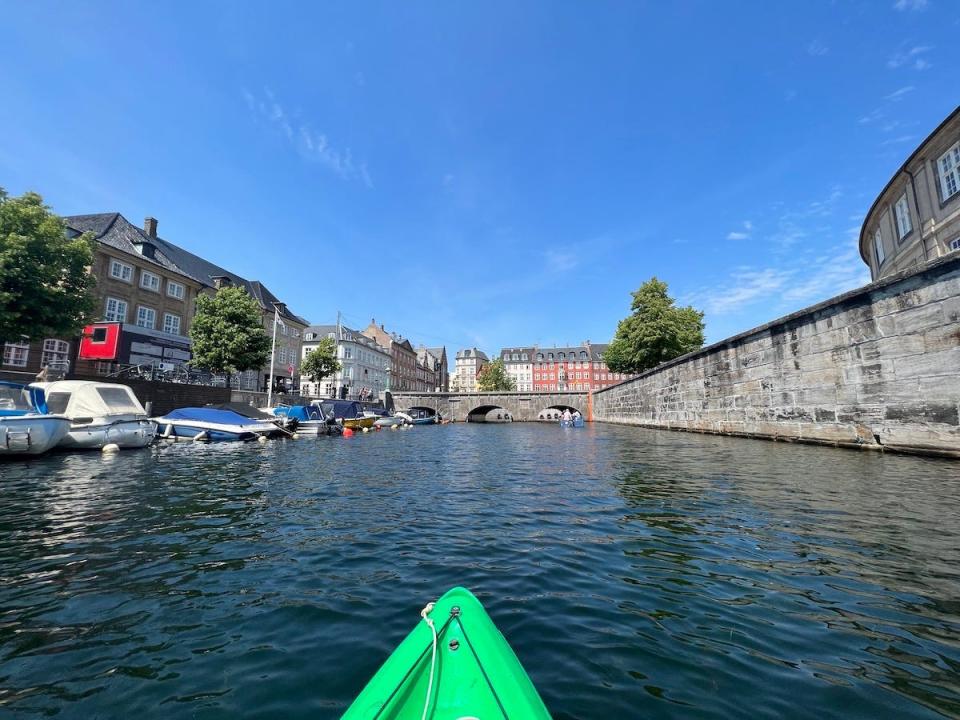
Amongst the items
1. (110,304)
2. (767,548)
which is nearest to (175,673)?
(767,548)

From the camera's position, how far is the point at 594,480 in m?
10.1

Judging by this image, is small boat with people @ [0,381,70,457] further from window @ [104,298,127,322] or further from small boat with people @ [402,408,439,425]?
small boat with people @ [402,408,439,425]

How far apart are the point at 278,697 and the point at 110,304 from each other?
130 feet

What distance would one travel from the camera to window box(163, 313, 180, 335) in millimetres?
36094

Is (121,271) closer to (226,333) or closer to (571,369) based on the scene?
(226,333)

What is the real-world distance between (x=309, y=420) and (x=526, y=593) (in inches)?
1068

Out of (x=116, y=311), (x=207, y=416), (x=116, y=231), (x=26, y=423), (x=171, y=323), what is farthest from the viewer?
(x=171, y=323)

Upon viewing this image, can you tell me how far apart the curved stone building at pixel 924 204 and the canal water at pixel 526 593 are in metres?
20.5

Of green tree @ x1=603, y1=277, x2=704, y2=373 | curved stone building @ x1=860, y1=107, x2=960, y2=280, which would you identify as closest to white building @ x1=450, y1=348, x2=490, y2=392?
green tree @ x1=603, y1=277, x2=704, y2=373

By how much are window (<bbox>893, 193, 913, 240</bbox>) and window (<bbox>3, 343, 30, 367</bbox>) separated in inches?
2092

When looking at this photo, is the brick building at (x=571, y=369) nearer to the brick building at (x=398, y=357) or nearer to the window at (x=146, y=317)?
the brick building at (x=398, y=357)

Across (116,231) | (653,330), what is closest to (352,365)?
(116,231)

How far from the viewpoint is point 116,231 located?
34.0m

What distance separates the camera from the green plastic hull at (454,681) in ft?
6.19
